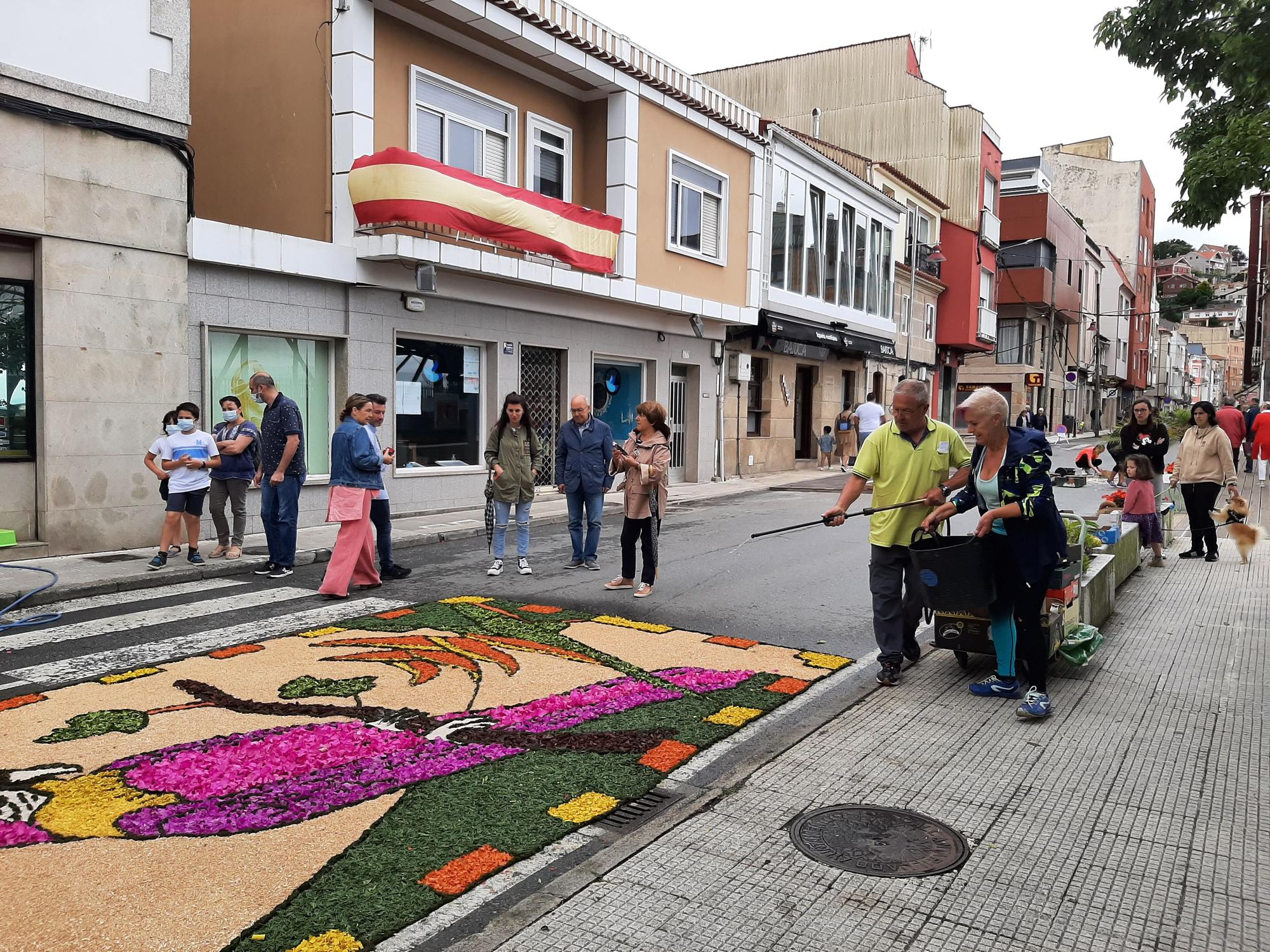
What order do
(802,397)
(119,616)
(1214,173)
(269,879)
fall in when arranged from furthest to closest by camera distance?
(802,397) < (119,616) < (1214,173) < (269,879)

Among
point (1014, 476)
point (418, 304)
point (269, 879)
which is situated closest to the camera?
point (269, 879)

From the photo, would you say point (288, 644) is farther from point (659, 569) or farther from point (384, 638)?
point (659, 569)

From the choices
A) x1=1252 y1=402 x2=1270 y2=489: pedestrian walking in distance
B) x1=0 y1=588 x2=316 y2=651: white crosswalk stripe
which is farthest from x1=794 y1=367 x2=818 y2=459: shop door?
x1=0 y1=588 x2=316 y2=651: white crosswalk stripe

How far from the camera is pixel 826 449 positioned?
2627 centimetres

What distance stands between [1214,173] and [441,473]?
10932mm

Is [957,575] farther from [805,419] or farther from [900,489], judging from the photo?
[805,419]

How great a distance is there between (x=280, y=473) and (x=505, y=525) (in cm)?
224

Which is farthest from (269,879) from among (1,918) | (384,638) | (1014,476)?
(1014,476)

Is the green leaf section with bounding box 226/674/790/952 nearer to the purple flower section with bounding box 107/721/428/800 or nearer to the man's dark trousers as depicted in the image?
the purple flower section with bounding box 107/721/428/800

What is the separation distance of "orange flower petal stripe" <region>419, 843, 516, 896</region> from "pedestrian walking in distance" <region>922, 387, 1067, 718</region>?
9.91 feet

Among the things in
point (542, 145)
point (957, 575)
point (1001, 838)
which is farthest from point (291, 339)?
point (1001, 838)

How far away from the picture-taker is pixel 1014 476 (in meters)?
5.13

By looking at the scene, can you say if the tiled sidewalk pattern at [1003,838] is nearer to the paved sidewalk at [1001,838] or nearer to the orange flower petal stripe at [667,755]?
the paved sidewalk at [1001,838]

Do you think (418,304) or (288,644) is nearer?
(288,644)
